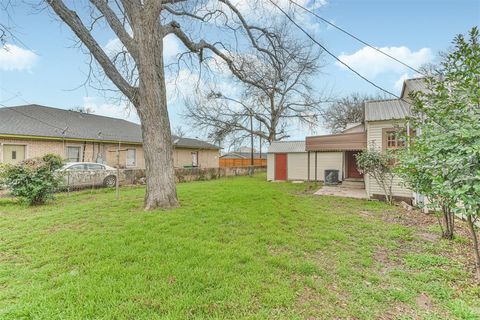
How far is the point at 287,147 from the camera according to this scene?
733 inches

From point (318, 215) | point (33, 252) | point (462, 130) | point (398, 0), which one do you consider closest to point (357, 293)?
point (462, 130)

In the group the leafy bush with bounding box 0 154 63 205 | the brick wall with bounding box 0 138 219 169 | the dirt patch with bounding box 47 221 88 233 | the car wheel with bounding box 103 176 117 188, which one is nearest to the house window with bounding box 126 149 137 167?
the brick wall with bounding box 0 138 219 169

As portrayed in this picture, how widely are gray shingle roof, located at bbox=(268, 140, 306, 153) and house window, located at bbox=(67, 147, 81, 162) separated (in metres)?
12.6

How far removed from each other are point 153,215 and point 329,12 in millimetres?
7119

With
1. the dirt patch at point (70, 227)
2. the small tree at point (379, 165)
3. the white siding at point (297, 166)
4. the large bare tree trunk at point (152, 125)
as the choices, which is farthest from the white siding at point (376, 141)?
the dirt patch at point (70, 227)

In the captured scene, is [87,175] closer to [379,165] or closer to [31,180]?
[31,180]

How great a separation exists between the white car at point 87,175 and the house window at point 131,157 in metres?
4.33

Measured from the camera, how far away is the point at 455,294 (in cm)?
298

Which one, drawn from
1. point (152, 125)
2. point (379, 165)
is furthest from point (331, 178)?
point (152, 125)

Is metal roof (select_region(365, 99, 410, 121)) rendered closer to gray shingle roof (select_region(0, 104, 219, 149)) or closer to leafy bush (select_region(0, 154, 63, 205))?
leafy bush (select_region(0, 154, 63, 205))

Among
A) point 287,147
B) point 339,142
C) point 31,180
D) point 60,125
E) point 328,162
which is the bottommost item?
point 31,180

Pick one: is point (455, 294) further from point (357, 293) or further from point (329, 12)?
point (329, 12)

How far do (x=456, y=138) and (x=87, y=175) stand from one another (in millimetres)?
13181

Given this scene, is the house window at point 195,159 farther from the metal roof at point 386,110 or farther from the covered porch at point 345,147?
the metal roof at point 386,110
